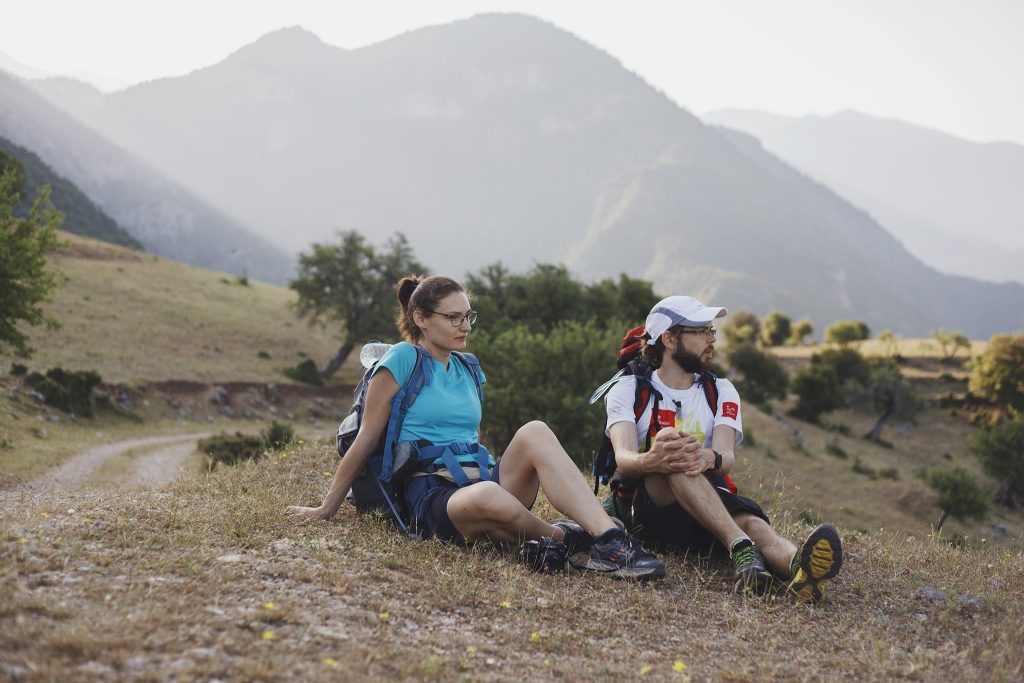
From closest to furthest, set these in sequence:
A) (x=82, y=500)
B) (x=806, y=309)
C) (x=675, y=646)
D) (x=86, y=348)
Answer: (x=675, y=646)
(x=82, y=500)
(x=86, y=348)
(x=806, y=309)

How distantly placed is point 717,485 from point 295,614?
10.2ft

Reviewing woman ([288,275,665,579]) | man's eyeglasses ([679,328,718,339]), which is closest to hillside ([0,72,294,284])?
woman ([288,275,665,579])

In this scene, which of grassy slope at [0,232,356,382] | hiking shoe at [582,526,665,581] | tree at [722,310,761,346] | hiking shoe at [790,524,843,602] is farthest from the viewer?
tree at [722,310,761,346]

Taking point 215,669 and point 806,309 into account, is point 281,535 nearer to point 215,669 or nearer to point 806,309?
point 215,669

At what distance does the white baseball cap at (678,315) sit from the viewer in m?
5.12

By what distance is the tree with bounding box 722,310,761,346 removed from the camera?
68125mm

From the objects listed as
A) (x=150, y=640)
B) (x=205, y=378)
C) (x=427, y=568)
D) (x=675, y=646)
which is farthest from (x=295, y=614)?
(x=205, y=378)

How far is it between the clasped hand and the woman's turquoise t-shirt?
1315 millimetres

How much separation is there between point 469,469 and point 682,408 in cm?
162

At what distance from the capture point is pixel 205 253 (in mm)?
183750

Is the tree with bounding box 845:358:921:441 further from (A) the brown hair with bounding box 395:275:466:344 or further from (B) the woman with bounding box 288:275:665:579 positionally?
(A) the brown hair with bounding box 395:275:466:344

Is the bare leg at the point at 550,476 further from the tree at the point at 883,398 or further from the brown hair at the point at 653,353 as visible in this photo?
the tree at the point at 883,398

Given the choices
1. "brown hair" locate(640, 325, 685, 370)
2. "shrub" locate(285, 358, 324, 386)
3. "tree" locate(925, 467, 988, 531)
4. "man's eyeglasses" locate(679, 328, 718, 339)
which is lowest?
"shrub" locate(285, 358, 324, 386)

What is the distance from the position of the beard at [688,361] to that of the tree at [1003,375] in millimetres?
56617
